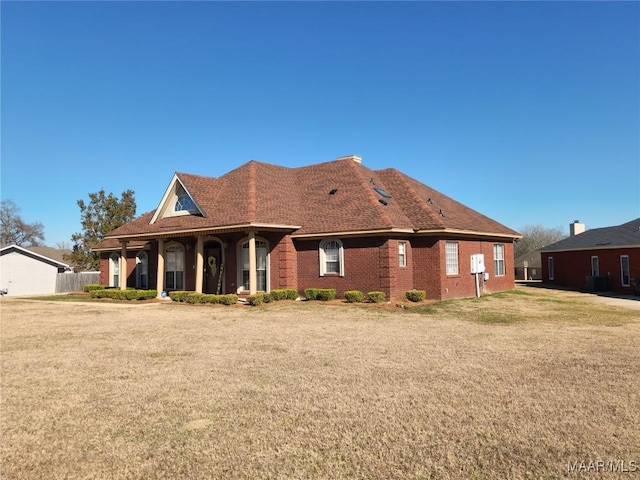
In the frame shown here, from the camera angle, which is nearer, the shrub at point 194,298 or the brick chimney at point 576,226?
the shrub at point 194,298

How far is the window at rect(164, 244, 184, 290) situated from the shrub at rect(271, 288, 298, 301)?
7097 mm

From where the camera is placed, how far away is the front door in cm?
2300

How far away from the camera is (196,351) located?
31.6ft

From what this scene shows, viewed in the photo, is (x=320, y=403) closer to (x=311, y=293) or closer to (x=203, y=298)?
(x=311, y=293)

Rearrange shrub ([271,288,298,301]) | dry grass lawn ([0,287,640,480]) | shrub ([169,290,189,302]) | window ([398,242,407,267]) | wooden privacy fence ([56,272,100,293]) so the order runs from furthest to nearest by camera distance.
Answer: wooden privacy fence ([56,272,100,293]) → shrub ([169,290,189,302]) → window ([398,242,407,267]) → shrub ([271,288,298,301]) → dry grass lawn ([0,287,640,480])

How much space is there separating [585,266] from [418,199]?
50.8ft

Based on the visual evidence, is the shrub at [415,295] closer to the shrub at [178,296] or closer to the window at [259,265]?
the window at [259,265]

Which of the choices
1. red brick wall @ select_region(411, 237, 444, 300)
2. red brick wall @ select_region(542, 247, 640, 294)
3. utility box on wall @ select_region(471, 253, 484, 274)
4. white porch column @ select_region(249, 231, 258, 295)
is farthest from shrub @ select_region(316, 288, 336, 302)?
red brick wall @ select_region(542, 247, 640, 294)

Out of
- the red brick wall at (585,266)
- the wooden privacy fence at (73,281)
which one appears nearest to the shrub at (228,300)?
the red brick wall at (585,266)

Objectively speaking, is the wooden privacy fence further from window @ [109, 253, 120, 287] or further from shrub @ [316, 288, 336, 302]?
shrub @ [316, 288, 336, 302]

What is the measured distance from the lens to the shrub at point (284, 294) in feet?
64.9

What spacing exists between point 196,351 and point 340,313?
24.6 ft

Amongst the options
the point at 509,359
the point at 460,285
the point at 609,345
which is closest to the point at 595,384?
the point at 509,359

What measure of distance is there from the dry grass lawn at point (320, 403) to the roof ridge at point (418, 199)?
370 inches
